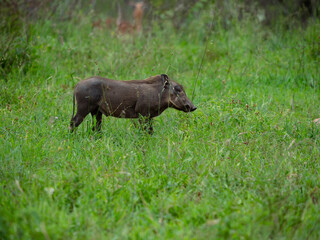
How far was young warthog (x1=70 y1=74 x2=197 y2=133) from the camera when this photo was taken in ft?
17.6

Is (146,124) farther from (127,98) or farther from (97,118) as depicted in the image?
(97,118)

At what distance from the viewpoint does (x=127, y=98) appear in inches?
218

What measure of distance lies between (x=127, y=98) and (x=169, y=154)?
1.69 metres

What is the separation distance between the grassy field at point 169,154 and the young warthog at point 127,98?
0.23 meters

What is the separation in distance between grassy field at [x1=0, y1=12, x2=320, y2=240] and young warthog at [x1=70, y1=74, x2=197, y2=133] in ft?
0.75

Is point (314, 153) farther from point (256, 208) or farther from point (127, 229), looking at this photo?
point (127, 229)

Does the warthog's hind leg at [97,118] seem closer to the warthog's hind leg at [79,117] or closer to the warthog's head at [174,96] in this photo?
the warthog's hind leg at [79,117]

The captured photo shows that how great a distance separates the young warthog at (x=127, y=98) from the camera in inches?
211

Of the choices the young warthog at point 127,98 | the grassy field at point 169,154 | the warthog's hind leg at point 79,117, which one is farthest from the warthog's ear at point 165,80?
the warthog's hind leg at point 79,117

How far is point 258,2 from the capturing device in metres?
11.9

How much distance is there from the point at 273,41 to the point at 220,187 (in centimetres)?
653

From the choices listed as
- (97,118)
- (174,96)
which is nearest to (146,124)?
(174,96)

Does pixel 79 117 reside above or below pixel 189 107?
below

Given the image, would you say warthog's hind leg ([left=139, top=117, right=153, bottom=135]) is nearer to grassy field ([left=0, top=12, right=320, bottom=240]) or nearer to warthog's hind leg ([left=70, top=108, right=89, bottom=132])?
grassy field ([left=0, top=12, right=320, bottom=240])
